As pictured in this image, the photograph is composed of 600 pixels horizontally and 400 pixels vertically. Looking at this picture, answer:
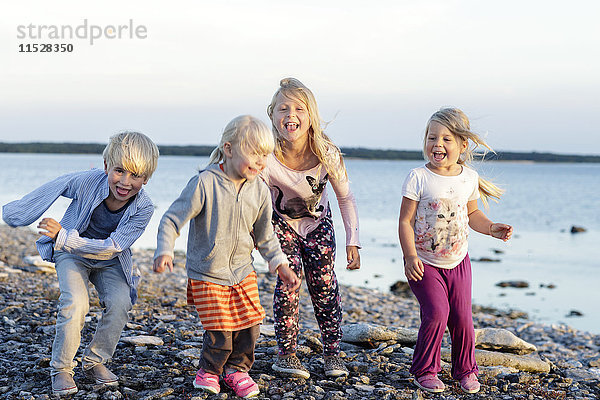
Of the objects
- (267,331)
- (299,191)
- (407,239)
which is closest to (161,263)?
(299,191)

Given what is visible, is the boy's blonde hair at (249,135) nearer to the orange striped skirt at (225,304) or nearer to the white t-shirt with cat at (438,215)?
the orange striped skirt at (225,304)

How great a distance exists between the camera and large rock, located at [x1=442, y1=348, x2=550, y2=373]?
648 cm

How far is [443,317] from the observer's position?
5.22 m

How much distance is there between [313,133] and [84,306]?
88.8 inches

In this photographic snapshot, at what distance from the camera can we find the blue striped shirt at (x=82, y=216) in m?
4.67

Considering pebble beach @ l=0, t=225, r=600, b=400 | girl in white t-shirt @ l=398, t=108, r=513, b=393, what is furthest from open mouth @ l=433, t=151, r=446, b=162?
pebble beach @ l=0, t=225, r=600, b=400

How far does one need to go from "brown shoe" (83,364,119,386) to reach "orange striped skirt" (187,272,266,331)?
914mm

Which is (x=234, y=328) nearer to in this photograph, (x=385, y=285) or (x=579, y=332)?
(x=579, y=332)

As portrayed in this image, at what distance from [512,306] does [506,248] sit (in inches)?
393

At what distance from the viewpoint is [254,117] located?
4.66m

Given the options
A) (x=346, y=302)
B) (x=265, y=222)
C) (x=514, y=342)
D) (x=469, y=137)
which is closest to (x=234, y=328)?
(x=265, y=222)

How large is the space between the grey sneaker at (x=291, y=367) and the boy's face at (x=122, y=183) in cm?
192

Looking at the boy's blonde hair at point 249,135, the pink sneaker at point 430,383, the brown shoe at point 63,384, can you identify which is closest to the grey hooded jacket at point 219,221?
the boy's blonde hair at point 249,135

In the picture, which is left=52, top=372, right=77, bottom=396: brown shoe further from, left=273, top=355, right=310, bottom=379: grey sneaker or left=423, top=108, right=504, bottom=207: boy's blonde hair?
left=423, top=108, right=504, bottom=207: boy's blonde hair
